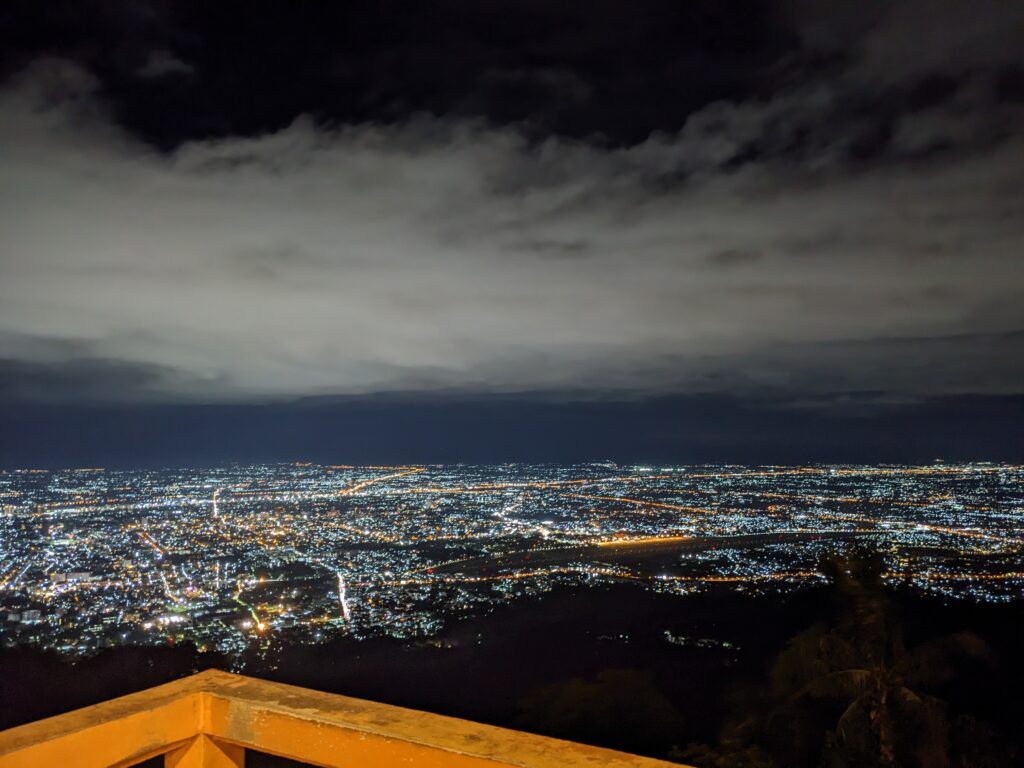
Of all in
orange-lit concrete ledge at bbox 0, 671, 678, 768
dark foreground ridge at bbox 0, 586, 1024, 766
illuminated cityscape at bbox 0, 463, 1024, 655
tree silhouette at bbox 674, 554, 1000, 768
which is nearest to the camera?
orange-lit concrete ledge at bbox 0, 671, 678, 768

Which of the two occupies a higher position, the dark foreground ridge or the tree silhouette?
the tree silhouette

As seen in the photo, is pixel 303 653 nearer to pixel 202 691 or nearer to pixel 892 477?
pixel 202 691

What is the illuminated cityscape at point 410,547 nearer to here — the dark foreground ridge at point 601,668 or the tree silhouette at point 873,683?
the tree silhouette at point 873,683

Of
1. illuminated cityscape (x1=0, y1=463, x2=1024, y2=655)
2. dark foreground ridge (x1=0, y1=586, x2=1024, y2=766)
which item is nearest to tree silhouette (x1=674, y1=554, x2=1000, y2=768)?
dark foreground ridge (x1=0, y1=586, x2=1024, y2=766)

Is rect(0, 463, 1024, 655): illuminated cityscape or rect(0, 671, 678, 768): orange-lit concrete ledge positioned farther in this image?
rect(0, 463, 1024, 655): illuminated cityscape

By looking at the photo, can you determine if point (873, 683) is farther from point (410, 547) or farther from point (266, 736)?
point (410, 547)

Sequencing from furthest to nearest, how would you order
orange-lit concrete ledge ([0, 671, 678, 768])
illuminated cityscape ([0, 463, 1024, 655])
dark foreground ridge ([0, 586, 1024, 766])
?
illuminated cityscape ([0, 463, 1024, 655])
dark foreground ridge ([0, 586, 1024, 766])
orange-lit concrete ledge ([0, 671, 678, 768])

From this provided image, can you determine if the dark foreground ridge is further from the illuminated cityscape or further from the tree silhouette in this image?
the illuminated cityscape

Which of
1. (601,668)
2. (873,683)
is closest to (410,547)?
(601,668)
